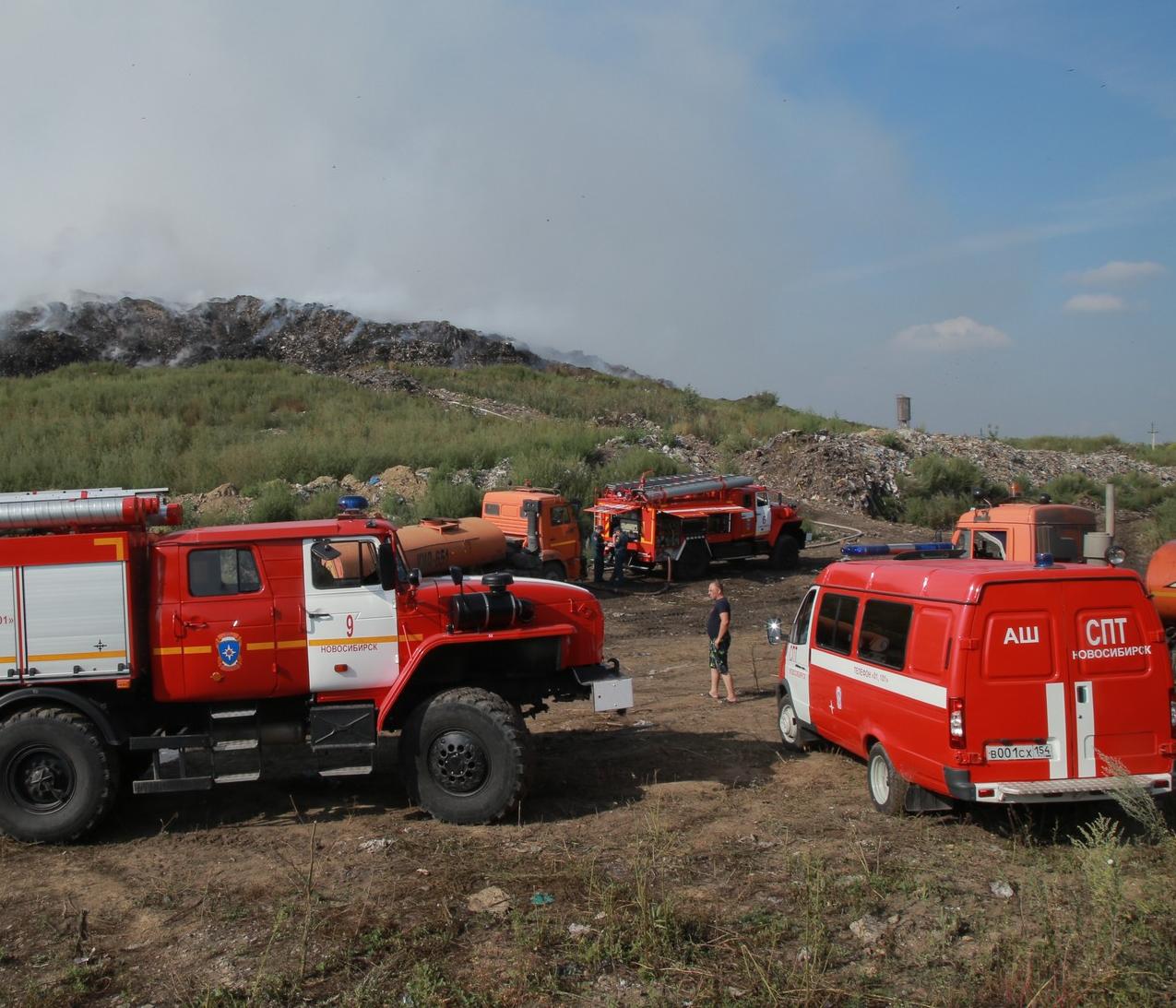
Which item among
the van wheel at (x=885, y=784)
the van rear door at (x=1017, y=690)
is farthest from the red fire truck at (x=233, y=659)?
the van rear door at (x=1017, y=690)

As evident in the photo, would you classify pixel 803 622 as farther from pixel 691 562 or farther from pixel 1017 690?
pixel 691 562

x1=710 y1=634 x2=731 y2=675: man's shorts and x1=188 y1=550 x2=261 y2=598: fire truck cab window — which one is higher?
x1=188 y1=550 x2=261 y2=598: fire truck cab window

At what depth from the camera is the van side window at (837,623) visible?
8344 millimetres

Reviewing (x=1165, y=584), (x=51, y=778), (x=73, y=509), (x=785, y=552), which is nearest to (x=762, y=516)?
(x=785, y=552)

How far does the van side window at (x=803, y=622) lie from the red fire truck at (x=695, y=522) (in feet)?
49.4

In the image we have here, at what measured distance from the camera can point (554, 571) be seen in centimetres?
2311

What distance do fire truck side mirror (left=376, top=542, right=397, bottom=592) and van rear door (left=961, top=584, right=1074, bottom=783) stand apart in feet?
13.8

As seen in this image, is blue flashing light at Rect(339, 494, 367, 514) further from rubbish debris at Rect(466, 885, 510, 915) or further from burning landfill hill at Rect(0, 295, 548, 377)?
burning landfill hill at Rect(0, 295, 548, 377)

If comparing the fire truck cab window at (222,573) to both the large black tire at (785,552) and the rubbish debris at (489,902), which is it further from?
the large black tire at (785,552)

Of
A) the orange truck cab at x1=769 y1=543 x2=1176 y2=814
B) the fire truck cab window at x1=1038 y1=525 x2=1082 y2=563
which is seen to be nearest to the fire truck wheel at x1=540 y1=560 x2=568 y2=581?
the fire truck cab window at x1=1038 y1=525 x2=1082 y2=563

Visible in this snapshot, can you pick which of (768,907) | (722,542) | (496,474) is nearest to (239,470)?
(496,474)

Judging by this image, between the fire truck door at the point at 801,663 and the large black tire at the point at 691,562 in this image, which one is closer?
the fire truck door at the point at 801,663

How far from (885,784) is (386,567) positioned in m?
4.14

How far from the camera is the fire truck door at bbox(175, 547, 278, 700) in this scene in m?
7.85
